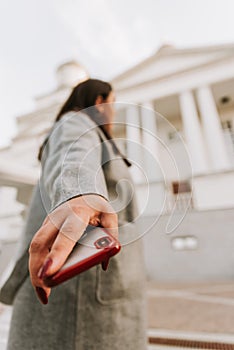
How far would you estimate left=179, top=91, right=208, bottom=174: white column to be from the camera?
237 inches

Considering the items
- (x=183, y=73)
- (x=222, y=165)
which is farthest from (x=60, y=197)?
(x=183, y=73)

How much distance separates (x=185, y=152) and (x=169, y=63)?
9.33m

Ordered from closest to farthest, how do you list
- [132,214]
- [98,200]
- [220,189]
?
[98,200] → [132,214] → [220,189]

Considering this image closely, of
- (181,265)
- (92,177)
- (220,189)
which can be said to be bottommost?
(181,265)

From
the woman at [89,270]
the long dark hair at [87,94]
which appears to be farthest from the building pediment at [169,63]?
the woman at [89,270]

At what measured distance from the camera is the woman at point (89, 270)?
0.37 meters

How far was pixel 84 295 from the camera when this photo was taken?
62 cm

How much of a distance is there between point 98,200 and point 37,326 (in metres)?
0.54

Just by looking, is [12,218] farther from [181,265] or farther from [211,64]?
[211,64]

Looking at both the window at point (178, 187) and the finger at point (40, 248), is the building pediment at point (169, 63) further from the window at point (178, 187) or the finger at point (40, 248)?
the finger at point (40, 248)

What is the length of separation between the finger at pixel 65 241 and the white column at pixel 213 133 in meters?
5.92

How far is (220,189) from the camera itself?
16.1ft

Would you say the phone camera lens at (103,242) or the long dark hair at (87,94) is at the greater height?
the long dark hair at (87,94)

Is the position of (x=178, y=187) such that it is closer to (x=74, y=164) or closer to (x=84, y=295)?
(x=74, y=164)
